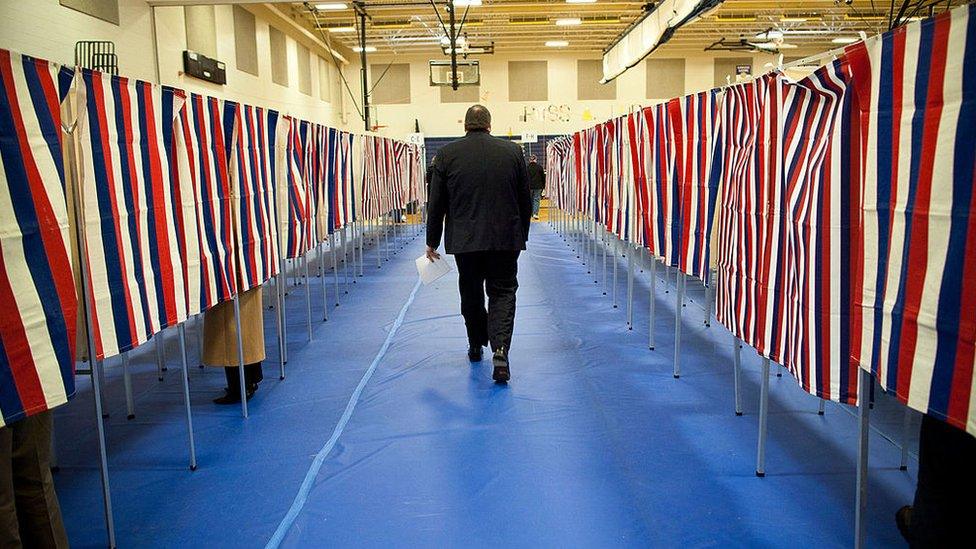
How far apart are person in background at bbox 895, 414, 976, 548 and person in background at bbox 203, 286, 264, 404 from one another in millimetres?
2871

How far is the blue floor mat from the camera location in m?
2.27

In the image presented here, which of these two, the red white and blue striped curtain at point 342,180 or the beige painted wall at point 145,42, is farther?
the beige painted wall at point 145,42

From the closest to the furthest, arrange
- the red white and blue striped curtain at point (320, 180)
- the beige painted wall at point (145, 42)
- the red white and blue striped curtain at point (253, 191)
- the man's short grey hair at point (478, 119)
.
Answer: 1. the red white and blue striped curtain at point (253, 191)
2. the man's short grey hair at point (478, 119)
3. the red white and blue striped curtain at point (320, 180)
4. the beige painted wall at point (145, 42)

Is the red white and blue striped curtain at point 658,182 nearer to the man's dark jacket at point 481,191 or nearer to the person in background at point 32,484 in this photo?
the man's dark jacket at point 481,191

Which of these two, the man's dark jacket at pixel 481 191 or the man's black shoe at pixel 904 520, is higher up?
the man's dark jacket at pixel 481 191

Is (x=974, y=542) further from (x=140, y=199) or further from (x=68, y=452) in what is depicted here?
(x=68, y=452)

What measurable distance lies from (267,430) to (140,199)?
127cm

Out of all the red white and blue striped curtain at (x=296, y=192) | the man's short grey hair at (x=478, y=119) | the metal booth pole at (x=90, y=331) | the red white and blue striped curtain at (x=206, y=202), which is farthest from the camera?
the red white and blue striped curtain at (x=296, y=192)

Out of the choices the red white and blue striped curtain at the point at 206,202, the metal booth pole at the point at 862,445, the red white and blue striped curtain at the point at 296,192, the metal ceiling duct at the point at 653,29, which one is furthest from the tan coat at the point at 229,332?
the metal ceiling duct at the point at 653,29

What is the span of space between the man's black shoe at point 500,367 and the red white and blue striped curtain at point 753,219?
1247 mm

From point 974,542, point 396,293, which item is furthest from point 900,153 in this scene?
point 396,293

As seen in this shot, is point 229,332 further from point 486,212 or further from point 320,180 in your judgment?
point 320,180

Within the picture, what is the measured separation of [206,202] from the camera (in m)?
2.97

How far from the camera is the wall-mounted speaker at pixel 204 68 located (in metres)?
10.1
